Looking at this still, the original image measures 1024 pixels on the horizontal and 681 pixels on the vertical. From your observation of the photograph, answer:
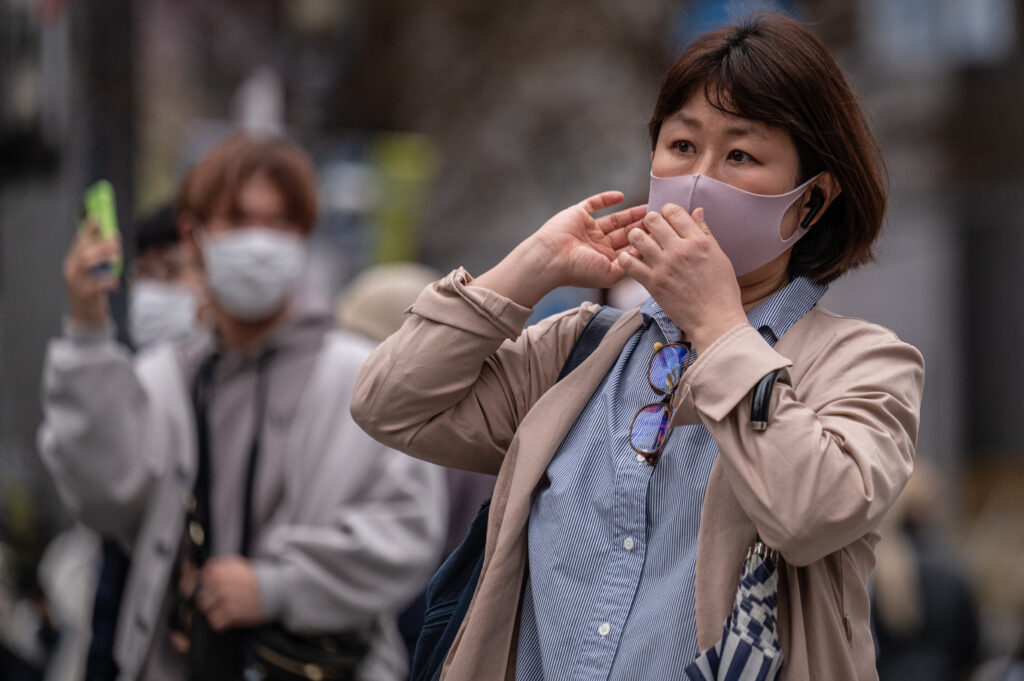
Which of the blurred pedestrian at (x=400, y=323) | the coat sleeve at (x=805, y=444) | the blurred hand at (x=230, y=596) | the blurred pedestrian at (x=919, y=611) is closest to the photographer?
the coat sleeve at (x=805, y=444)

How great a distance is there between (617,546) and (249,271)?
81.6 inches

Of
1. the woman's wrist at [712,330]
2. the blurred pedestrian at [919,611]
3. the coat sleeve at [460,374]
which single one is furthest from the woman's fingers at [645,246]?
the blurred pedestrian at [919,611]

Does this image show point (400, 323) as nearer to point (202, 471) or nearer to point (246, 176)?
point (246, 176)

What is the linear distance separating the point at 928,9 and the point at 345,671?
47.1ft

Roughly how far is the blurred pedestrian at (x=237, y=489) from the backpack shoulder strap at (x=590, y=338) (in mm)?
1426

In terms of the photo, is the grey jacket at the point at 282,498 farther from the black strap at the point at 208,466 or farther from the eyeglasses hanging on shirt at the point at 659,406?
the eyeglasses hanging on shirt at the point at 659,406

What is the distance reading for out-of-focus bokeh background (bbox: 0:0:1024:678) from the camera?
6.24 metres

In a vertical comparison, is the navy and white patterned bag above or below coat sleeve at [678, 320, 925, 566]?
below

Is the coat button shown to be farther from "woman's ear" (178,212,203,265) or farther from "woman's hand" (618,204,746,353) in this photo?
"woman's hand" (618,204,746,353)

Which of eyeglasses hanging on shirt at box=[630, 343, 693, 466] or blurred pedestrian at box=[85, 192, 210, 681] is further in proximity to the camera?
blurred pedestrian at box=[85, 192, 210, 681]

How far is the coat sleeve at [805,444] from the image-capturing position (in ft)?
5.95

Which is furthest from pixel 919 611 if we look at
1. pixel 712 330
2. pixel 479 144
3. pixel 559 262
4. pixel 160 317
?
pixel 479 144

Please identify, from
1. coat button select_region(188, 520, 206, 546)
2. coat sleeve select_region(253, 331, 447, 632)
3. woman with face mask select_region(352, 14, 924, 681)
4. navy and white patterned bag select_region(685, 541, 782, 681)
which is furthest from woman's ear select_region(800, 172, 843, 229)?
coat button select_region(188, 520, 206, 546)

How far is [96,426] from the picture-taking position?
3.46 meters
